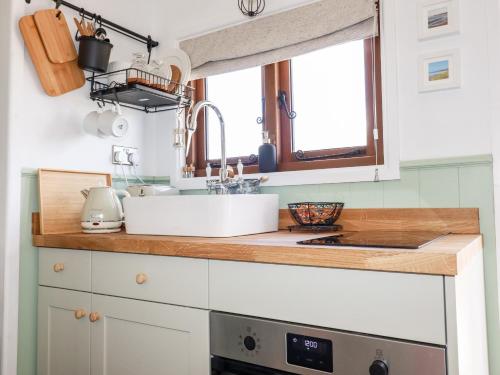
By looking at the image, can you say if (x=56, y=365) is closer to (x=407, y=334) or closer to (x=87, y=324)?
(x=87, y=324)

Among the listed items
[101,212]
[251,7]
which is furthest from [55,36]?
[251,7]

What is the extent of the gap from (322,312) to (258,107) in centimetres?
119

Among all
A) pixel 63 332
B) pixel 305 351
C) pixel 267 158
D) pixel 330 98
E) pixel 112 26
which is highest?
pixel 112 26

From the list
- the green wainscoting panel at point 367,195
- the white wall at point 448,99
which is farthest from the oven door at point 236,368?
the white wall at point 448,99

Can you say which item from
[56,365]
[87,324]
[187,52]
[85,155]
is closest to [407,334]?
[87,324]

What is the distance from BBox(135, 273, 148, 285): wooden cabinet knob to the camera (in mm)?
1228

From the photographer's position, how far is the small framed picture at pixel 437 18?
1.33 meters

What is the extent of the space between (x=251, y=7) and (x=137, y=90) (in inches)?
25.1

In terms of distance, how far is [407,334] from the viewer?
2.72 ft

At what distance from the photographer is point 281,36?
171 cm

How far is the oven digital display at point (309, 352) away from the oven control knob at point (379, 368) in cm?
11

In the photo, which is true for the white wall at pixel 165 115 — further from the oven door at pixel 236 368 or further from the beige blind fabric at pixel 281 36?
the oven door at pixel 236 368

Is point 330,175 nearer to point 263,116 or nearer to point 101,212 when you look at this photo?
point 263,116

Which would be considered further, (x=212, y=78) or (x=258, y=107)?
(x=212, y=78)
